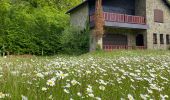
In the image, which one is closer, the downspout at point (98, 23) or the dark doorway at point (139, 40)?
the downspout at point (98, 23)

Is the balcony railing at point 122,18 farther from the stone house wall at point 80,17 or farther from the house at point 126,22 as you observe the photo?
the stone house wall at point 80,17

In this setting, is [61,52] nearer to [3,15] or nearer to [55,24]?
[55,24]

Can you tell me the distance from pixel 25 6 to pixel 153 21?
16.3 meters

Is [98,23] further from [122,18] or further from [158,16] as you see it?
[158,16]

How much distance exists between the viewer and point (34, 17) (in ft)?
92.0

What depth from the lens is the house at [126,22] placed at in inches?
1000

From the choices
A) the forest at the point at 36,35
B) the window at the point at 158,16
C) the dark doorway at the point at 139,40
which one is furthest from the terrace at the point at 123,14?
the forest at the point at 36,35

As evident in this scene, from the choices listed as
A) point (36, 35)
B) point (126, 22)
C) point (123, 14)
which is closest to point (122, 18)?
point (126, 22)

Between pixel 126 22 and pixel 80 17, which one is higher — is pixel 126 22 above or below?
below

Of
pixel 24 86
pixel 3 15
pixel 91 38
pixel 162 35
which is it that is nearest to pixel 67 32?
pixel 91 38

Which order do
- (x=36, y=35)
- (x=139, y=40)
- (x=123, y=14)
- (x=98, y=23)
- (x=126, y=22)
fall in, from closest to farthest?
(x=98, y=23) < (x=126, y=22) < (x=36, y=35) < (x=123, y=14) < (x=139, y=40)

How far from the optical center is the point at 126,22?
2650 cm

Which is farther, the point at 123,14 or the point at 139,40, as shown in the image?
the point at 139,40

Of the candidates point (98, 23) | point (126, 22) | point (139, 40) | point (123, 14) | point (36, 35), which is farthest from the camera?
point (139, 40)
